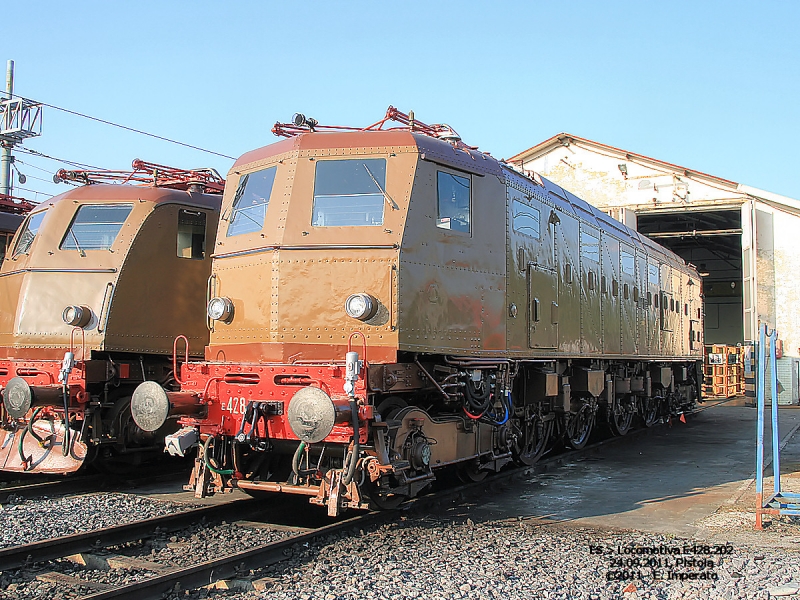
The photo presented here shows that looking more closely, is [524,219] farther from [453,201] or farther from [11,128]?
[11,128]

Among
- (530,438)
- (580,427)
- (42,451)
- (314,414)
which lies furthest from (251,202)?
(580,427)

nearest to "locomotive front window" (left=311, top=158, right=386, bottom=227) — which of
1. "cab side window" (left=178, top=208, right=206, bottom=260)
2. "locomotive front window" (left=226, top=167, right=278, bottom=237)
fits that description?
"locomotive front window" (left=226, top=167, right=278, bottom=237)

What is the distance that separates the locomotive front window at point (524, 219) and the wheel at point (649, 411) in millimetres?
7900

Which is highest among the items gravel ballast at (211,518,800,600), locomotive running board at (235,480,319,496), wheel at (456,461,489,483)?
locomotive running board at (235,480,319,496)

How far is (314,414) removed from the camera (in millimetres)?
6031

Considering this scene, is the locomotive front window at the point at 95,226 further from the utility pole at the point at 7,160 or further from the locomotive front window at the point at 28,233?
the utility pole at the point at 7,160

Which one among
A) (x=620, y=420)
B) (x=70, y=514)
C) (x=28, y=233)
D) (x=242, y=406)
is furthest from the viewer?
(x=620, y=420)

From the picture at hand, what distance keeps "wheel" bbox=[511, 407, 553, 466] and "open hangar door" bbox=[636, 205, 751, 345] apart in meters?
19.0

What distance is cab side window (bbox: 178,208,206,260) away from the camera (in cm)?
1080

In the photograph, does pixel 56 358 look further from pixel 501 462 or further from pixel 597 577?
pixel 597 577

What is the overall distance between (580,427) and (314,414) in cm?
737

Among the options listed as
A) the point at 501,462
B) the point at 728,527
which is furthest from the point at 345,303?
the point at 728,527

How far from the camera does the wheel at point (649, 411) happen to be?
16.1m

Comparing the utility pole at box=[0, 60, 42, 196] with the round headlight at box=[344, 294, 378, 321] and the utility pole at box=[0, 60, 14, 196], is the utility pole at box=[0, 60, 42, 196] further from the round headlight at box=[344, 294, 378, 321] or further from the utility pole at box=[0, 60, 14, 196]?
the round headlight at box=[344, 294, 378, 321]
